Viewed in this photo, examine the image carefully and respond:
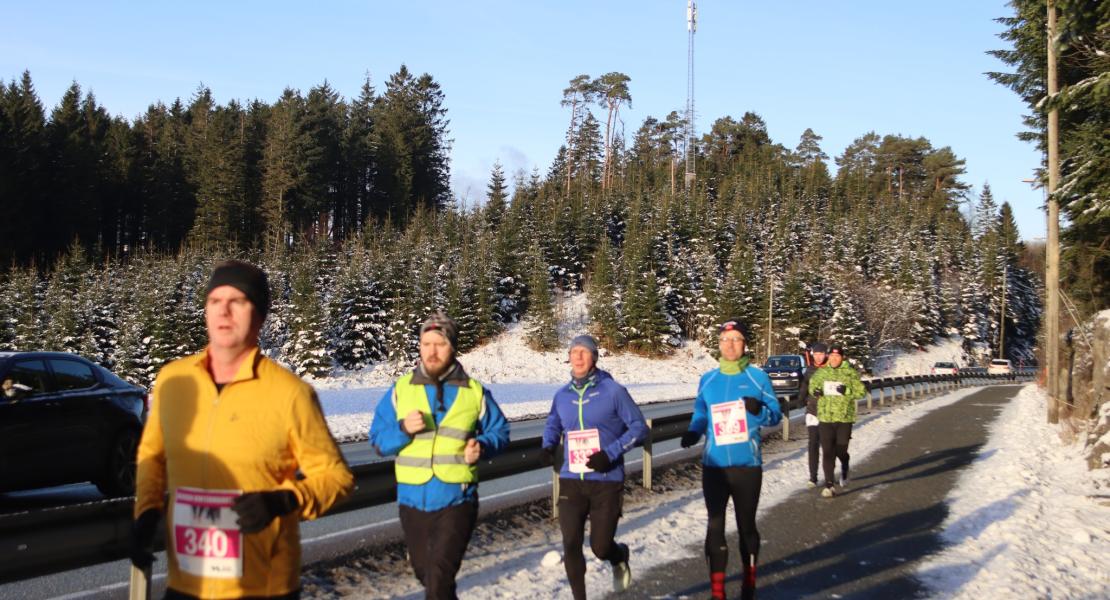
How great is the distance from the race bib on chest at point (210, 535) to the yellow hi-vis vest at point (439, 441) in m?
1.92

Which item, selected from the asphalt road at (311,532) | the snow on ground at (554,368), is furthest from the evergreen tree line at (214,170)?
the asphalt road at (311,532)

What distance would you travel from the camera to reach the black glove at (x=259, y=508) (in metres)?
3.04

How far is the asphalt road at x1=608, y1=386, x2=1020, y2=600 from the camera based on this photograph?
25.1 ft

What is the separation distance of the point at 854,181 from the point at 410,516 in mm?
139415

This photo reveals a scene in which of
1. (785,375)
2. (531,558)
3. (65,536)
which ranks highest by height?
(65,536)

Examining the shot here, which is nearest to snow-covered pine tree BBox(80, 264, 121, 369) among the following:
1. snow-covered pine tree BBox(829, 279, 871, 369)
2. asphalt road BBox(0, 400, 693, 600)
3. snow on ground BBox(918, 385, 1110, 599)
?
asphalt road BBox(0, 400, 693, 600)

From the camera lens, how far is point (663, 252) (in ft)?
270

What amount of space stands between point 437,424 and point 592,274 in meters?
73.3

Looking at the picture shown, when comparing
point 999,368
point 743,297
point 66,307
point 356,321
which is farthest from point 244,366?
point 999,368

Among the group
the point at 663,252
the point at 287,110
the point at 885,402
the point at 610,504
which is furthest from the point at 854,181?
the point at 610,504

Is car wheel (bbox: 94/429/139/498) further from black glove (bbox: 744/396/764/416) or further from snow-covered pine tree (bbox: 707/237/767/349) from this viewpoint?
snow-covered pine tree (bbox: 707/237/767/349)

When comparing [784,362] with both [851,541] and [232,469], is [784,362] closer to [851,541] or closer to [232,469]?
[851,541]

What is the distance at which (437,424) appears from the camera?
5.09m

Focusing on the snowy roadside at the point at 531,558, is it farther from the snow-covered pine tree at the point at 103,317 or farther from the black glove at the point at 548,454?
the snow-covered pine tree at the point at 103,317
